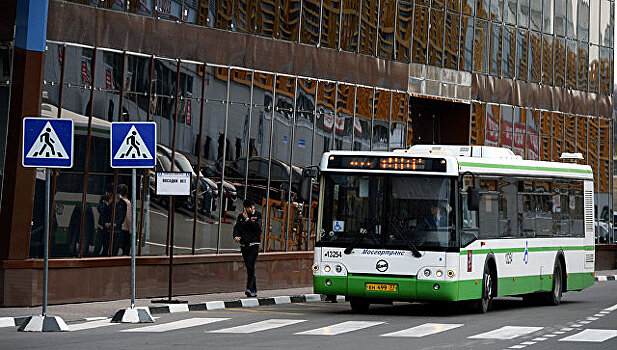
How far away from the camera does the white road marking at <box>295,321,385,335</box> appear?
17734mm

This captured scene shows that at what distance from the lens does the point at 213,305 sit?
23.2m

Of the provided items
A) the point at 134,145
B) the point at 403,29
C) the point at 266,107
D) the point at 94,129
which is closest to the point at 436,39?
the point at 403,29

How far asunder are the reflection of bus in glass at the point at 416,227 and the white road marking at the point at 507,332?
2.45 meters

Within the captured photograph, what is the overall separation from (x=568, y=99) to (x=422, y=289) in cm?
2402

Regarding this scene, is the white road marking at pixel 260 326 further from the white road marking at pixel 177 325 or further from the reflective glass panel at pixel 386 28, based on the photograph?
the reflective glass panel at pixel 386 28

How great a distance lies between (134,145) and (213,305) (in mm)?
4528

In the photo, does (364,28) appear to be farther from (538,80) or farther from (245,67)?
(538,80)

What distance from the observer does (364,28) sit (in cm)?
3228

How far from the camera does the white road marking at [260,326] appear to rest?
17767mm

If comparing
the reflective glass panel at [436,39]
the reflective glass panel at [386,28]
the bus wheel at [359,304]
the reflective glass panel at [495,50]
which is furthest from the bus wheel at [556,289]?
the reflective glass panel at [495,50]

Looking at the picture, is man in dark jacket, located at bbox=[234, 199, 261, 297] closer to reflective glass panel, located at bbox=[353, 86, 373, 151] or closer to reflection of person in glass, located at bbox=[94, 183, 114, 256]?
reflection of person in glass, located at bbox=[94, 183, 114, 256]

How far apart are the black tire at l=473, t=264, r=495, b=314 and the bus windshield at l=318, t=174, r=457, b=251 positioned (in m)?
1.53

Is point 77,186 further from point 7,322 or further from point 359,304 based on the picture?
point 359,304

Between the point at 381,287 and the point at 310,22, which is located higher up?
the point at 310,22
